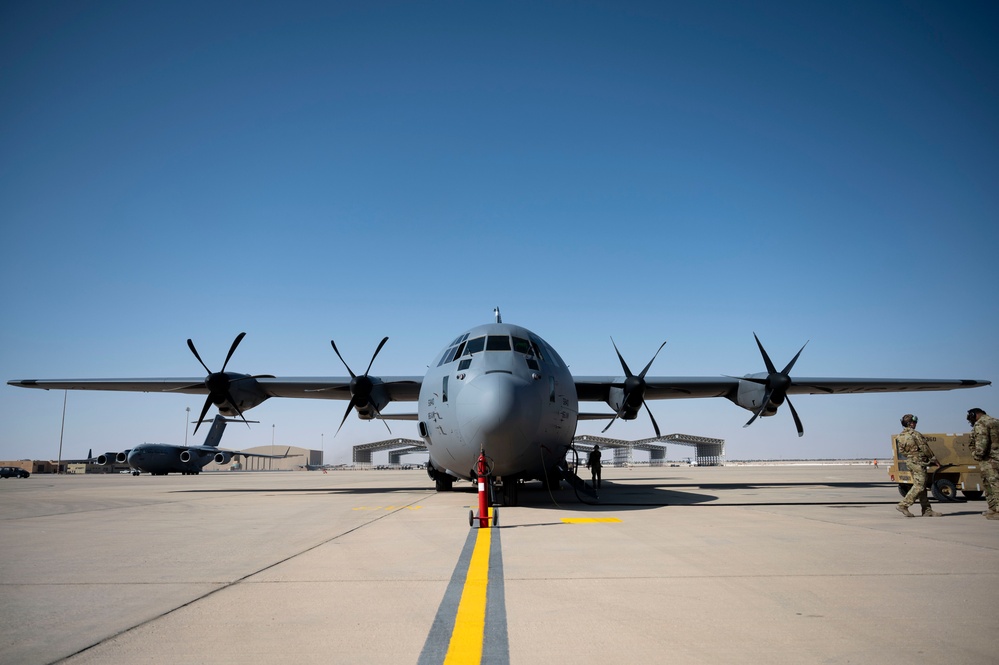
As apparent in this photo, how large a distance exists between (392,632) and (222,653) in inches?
39.2

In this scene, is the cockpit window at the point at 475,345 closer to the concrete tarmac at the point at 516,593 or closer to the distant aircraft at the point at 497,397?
the distant aircraft at the point at 497,397

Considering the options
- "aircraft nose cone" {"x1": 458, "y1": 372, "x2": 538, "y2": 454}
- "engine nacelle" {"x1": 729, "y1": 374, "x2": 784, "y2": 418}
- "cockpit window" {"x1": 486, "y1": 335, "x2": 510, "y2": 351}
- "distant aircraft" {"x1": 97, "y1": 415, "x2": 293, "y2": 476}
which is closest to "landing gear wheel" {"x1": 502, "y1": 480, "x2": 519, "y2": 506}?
"aircraft nose cone" {"x1": 458, "y1": 372, "x2": 538, "y2": 454}

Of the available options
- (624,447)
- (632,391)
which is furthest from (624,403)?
(624,447)

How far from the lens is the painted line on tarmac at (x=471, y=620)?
11.4ft

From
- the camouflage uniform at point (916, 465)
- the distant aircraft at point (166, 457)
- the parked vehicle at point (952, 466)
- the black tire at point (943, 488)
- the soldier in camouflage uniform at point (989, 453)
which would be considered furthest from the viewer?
the distant aircraft at point (166, 457)

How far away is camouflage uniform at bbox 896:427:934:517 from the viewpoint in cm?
1055

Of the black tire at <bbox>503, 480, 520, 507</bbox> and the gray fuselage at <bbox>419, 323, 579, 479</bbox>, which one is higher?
the gray fuselage at <bbox>419, 323, 579, 479</bbox>

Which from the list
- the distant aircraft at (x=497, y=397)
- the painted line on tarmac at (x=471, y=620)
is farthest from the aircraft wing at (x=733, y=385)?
the painted line on tarmac at (x=471, y=620)

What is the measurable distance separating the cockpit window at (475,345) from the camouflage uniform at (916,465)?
26.5ft

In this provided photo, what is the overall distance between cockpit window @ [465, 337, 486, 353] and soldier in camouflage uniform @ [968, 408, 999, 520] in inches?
359

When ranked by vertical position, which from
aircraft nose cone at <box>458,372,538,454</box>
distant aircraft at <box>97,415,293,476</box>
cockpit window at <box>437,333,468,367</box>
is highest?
cockpit window at <box>437,333,468,367</box>

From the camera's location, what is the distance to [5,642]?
12.4 feet

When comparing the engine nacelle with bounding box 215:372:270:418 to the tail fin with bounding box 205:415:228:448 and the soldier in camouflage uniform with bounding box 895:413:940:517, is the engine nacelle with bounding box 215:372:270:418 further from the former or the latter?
the tail fin with bounding box 205:415:228:448

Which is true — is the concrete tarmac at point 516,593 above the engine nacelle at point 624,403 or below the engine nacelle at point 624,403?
below
